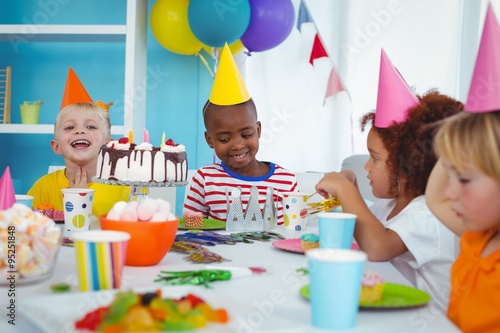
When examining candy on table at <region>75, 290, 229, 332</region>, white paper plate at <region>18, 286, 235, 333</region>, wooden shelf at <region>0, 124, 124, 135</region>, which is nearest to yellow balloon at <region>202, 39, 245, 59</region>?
wooden shelf at <region>0, 124, 124, 135</region>

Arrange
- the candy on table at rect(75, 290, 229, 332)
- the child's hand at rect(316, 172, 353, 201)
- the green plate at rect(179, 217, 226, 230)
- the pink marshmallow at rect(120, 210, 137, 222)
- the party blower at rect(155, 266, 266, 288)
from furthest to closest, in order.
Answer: the green plate at rect(179, 217, 226, 230), the child's hand at rect(316, 172, 353, 201), the pink marshmallow at rect(120, 210, 137, 222), the party blower at rect(155, 266, 266, 288), the candy on table at rect(75, 290, 229, 332)

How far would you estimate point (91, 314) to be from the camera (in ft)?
2.05

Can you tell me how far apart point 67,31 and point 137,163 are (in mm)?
1571

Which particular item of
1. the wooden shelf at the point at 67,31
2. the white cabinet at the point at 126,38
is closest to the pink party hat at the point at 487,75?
the white cabinet at the point at 126,38

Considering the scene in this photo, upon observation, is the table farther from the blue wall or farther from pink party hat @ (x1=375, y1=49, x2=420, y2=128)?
the blue wall

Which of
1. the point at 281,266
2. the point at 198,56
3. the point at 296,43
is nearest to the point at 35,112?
the point at 198,56

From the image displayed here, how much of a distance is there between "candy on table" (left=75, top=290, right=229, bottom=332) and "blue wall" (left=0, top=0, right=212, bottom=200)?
96.0 inches

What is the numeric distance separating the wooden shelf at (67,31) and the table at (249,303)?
190 cm

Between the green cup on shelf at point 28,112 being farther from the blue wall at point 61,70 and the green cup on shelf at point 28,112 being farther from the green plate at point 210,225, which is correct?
the green plate at point 210,225

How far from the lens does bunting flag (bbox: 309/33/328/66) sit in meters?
3.11

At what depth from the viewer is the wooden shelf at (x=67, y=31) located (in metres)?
2.68

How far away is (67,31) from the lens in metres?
2.69

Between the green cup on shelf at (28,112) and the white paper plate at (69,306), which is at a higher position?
the green cup on shelf at (28,112)

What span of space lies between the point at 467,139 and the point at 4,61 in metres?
2.66
